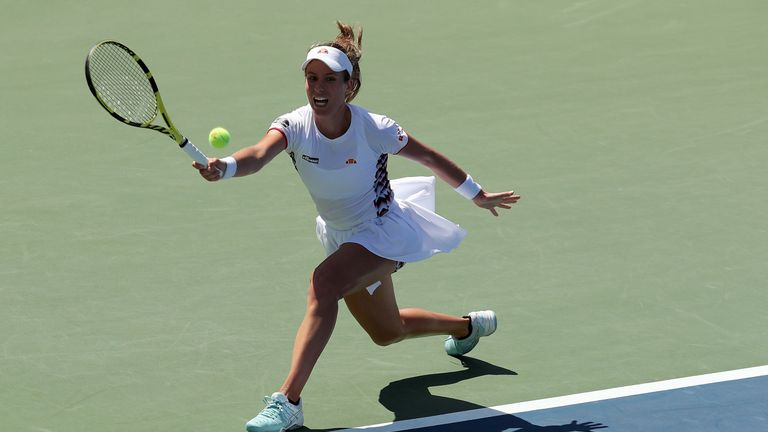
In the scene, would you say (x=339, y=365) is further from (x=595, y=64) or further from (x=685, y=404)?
(x=595, y=64)

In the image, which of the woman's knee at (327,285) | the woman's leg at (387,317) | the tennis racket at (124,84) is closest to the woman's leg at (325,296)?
the woman's knee at (327,285)

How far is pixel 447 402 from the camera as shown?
23.2ft

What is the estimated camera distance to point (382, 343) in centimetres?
722

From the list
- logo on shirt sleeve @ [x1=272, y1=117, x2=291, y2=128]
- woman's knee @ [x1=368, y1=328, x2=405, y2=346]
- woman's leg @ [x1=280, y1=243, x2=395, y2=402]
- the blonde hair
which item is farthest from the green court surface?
the blonde hair

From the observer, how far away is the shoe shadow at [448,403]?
6750 mm

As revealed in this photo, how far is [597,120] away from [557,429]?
15.7 feet

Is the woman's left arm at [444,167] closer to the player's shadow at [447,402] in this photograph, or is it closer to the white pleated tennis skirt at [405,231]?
the white pleated tennis skirt at [405,231]

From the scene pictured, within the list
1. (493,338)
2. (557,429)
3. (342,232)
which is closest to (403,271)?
(493,338)

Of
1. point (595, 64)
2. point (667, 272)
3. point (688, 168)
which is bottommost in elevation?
point (667, 272)

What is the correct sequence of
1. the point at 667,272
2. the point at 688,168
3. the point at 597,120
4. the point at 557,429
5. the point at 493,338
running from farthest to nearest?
the point at 597,120 < the point at 688,168 < the point at 667,272 < the point at 493,338 < the point at 557,429

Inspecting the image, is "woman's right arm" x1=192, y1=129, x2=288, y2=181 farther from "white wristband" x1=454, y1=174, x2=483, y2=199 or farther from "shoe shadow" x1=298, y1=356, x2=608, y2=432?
"shoe shadow" x1=298, y1=356, x2=608, y2=432

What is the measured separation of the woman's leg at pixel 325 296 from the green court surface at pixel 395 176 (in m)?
0.36

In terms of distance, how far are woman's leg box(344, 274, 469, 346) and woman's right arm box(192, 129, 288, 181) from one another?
84cm

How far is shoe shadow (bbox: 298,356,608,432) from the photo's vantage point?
266 inches
